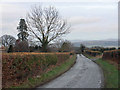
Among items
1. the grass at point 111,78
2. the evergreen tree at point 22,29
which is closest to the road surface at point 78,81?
the grass at point 111,78

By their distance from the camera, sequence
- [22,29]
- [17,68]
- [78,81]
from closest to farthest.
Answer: [17,68]
[78,81]
[22,29]

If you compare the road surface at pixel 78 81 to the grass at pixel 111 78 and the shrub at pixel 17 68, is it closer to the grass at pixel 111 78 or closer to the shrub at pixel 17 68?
the grass at pixel 111 78

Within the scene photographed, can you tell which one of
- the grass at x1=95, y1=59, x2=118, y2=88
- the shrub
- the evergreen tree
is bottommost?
the grass at x1=95, y1=59, x2=118, y2=88

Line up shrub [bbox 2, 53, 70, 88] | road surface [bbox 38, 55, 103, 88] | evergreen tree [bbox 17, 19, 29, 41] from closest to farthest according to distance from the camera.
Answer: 1. shrub [bbox 2, 53, 70, 88]
2. road surface [bbox 38, 55, 103, 88]
3. evergreen tree [bbox 17, 19, 29, 41]

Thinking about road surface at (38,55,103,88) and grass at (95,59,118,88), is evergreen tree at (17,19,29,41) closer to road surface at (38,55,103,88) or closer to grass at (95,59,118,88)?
road surface at (38,55,103,88)

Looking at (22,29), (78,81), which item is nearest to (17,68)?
(78,81)

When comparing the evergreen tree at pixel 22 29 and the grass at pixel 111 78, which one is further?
the evergreen tree at pixel 22 29

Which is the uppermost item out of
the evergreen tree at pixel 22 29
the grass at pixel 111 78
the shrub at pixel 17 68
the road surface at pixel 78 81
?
the evergreen tree at pixel 22 29

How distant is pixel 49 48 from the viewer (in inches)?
1314

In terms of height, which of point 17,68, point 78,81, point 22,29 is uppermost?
point 22,29

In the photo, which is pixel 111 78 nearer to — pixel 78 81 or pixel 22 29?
pixel 78 81

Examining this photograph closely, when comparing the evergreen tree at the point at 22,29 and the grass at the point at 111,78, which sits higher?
the evergreen tree at the point at 22,29

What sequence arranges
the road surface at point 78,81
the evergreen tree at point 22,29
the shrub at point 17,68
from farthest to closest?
the evergreen tree at point 22,29, the road surface at point 78,81, the shrub at point 17,68

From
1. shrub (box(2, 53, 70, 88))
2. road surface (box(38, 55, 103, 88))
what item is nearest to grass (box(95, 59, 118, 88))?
road surface (box(38, 55, 103, 88))
